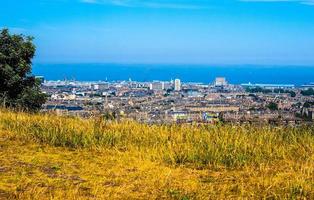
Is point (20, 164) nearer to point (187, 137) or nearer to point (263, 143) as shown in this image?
point (187, 137)

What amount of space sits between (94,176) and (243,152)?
2.58 metres

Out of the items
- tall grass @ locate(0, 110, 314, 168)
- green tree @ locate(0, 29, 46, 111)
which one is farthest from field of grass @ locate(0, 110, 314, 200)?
green tree @ locate(0, 29, 46, 111)

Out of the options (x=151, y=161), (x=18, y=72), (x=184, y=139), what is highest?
(x=18, y=72)

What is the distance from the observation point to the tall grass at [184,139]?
8586 millimetres

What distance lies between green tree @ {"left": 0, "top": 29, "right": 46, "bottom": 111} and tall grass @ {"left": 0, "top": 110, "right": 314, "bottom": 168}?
1371cm

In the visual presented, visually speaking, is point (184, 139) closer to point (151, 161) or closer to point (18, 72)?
point (151, 161)

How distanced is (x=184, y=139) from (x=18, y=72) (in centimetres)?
1766

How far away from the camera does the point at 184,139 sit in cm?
1005

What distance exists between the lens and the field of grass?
6668 millimetres

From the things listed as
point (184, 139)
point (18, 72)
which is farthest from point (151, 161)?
point (18, 72)

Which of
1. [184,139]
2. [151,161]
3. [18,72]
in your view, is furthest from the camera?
[18,72]

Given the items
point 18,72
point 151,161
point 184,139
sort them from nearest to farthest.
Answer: point 151,161, point 184,139, point 18,72

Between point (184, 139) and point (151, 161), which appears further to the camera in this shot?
point (184, 139)

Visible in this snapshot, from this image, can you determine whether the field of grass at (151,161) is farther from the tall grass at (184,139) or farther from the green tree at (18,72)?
the green tree at (18,72)
